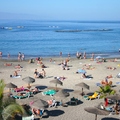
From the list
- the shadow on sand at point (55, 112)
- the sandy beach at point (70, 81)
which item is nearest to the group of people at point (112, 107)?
Result: the sandy beach at point (70, 81)

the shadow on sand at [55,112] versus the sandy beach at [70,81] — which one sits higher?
the sandy beach at [70,81]

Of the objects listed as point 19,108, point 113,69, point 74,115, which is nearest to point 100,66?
point 113,69

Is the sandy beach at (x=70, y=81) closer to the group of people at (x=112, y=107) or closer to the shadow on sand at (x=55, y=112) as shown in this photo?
the shadow on sand at (x=55, y=112)

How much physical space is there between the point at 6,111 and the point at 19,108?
47cm

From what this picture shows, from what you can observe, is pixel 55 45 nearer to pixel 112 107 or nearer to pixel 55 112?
pixel 112 107

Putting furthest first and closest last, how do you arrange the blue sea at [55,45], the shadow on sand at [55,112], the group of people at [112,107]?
the blue sea at [55,45]
the group of people at [112,107]
the shadow on sand at [55,112]

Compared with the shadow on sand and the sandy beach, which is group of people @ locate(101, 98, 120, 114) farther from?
the shadow on sand

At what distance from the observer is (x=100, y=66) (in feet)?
113

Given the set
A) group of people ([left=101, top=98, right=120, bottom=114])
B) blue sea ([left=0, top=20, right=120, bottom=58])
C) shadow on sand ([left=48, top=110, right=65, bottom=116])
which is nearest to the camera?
shadow on sand ([left=48, top=110, right=65, bottom=116])

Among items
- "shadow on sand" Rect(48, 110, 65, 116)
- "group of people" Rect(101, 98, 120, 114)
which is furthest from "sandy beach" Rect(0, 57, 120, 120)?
"group of people" Rect(101, 98, 120, 114)

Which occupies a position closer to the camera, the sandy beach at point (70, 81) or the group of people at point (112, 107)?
the sandy beach at point (70, 81)

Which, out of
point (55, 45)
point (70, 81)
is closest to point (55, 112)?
point (70, 81)

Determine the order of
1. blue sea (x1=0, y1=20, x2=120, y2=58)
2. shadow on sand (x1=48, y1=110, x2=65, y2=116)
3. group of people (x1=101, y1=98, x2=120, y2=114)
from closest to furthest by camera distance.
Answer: shadow on sand (x1=48, y1=110, x2=65, y2=116)
group of people (x1=101, y1=98, x2=120, y2=114)
blue sea (x1=0, y1=20, x2=120, y2=58)

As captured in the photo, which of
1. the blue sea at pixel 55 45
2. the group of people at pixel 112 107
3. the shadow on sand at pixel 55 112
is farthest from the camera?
the blue sea at pixel 55 45
